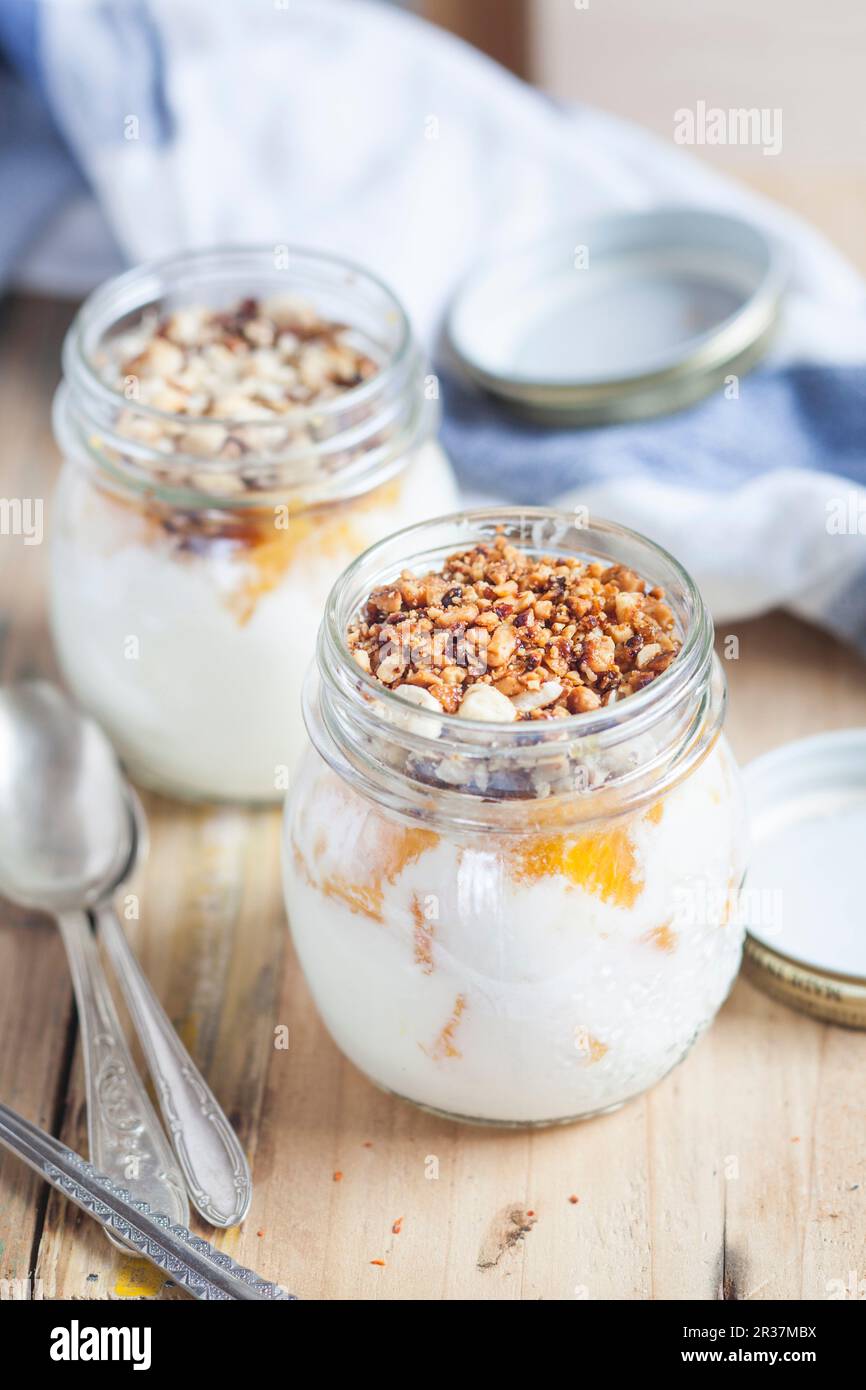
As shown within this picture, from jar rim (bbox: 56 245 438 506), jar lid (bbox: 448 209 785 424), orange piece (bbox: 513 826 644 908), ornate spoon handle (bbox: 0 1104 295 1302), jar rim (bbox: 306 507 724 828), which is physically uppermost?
jar lid (bbox: 448 209 785 424)

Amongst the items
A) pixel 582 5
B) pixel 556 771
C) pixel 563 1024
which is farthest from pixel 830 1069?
pixel 582 5

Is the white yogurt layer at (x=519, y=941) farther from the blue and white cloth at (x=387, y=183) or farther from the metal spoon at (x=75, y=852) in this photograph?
the blue and white cloth at (x=387, y=183)

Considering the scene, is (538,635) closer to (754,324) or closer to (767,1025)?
(767,1025)

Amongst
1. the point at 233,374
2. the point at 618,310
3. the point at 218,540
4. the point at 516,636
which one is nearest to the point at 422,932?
the point at 516,636

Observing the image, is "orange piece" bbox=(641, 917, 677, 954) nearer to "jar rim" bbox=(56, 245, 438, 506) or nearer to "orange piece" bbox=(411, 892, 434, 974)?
"orange piece" bbox=(411, 892, 434, 974)

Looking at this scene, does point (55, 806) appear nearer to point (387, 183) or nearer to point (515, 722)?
point (515, 722)

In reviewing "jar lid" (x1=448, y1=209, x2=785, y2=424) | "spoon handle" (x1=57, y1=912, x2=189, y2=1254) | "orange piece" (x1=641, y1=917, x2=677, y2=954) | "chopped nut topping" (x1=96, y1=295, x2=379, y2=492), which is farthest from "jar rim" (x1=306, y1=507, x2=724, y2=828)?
"jar lid" (x1=448, y1=209, x2=785, y2=424)

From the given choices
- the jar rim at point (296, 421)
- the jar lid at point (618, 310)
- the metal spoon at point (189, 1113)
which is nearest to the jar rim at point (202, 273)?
the jar rim at point (296, 421)
